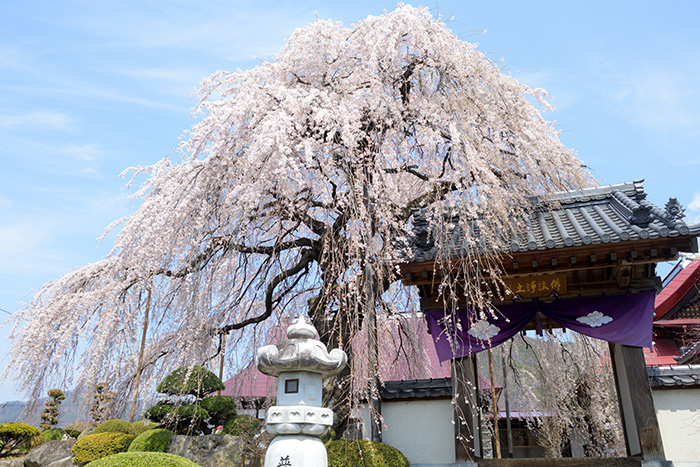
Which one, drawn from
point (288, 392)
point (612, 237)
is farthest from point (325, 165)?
point (612, 237)

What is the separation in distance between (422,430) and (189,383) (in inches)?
160

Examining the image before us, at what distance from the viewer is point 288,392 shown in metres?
5.23

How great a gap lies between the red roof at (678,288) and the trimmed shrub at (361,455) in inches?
423

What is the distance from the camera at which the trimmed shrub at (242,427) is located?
9.15 metres

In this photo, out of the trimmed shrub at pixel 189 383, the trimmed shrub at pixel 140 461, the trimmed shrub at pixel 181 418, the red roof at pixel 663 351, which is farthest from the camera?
the red roof at pixel 663 351

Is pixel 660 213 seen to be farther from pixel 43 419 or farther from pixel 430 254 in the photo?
pixel 43 419

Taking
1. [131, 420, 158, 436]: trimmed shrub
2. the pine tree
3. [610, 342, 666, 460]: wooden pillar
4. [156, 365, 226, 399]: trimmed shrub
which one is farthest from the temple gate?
the pine tree

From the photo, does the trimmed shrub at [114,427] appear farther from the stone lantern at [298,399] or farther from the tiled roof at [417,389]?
the stone lantern at [298,399]

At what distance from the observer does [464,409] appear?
22.6 ft

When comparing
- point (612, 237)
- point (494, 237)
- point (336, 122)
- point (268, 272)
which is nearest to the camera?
point (612, 237)

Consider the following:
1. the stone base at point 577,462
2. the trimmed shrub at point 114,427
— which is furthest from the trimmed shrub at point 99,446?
the stone base at point 577,462

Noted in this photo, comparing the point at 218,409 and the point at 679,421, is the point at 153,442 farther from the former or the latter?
the point at 679,421

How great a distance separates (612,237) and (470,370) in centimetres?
264

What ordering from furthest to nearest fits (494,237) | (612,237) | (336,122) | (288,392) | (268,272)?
(268,272), (336,122), (494,237), (612,237), (288,392)
